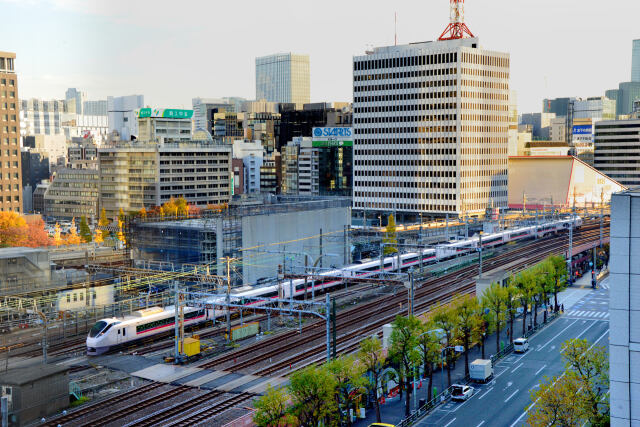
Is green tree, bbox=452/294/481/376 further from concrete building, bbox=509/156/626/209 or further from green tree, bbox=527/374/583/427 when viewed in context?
concrete building, bbox=509/156/626/209

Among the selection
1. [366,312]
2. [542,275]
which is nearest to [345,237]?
[366,312]

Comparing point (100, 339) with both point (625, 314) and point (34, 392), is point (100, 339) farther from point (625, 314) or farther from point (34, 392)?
point (625, 314)

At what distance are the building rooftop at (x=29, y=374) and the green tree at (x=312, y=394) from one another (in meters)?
14.1

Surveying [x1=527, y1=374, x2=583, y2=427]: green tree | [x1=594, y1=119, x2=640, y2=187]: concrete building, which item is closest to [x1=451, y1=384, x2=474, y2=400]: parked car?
[x1=527, y1=374, x2=583, y2=427]: green tree

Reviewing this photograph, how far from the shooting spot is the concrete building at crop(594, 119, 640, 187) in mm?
187000

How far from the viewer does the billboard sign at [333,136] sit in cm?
16950

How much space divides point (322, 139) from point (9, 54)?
249 ft

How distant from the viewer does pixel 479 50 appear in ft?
452

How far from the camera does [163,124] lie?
6511 inches

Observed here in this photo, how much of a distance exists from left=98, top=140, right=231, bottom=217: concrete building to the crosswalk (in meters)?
92.2

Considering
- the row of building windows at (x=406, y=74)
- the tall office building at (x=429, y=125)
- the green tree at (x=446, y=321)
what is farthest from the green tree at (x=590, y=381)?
the row of building windows at (x=406, y=74)

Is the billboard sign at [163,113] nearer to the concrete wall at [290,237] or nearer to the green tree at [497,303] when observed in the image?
the concrete wall at [290,237]

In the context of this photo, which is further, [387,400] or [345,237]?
[345,237]

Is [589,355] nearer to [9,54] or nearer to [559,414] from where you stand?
[559,414]
